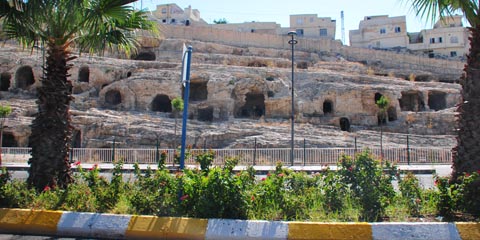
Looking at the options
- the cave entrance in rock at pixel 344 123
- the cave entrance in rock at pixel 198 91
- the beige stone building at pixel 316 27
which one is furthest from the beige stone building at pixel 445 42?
the cave entrance in rock at pixel 198 91

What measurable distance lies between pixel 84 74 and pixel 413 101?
3005cm

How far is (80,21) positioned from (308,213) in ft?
19.4

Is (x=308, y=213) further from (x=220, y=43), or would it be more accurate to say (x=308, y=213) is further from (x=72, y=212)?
(x=220, y=43)

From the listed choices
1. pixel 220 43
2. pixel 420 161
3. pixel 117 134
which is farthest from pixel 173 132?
pixel 220 43

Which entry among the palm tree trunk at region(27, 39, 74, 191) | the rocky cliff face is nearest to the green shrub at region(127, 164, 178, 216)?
the palm tree trunk at region(27, 39, 74, 191)

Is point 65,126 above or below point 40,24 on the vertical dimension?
below

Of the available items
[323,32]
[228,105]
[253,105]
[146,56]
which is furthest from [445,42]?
[146,56]

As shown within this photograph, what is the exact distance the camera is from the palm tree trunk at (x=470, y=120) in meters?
6.12

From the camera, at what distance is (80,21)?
7.43 meters

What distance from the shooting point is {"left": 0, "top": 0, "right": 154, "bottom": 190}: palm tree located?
6871 millimetres

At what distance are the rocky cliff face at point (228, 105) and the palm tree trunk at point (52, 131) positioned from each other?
15.7 metres

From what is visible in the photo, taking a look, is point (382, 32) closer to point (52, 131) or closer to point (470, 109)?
point (470, 109)

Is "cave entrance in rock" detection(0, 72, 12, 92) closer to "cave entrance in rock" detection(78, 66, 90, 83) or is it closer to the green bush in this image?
"cave entrance in rock" detection(78, 66, 90, 83)

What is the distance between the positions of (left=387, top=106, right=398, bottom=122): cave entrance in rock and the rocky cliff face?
9cm
